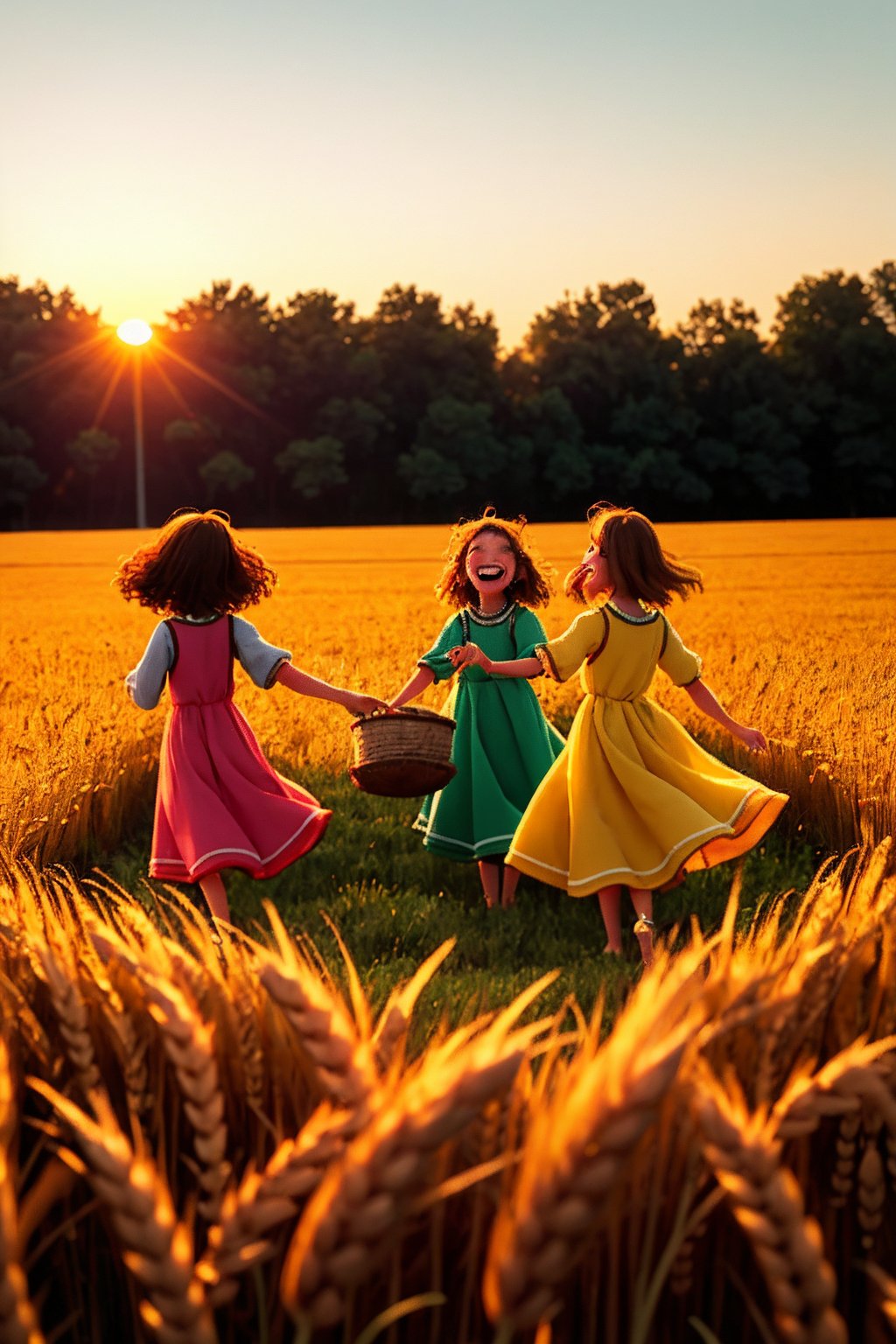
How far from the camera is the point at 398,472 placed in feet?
256

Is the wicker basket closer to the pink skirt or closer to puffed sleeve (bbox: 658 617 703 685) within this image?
the pink skirt

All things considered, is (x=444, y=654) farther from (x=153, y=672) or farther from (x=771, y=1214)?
(x=771, y=1214)

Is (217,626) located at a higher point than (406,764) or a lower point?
higher

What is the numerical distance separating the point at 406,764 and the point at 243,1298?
3306mm

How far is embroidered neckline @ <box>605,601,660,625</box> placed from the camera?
5.19 m

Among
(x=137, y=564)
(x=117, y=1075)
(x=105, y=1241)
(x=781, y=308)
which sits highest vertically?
(x=781, y=308)

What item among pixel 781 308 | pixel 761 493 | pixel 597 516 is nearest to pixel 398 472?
pixel 761 493

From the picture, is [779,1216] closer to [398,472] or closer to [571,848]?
[571,848]

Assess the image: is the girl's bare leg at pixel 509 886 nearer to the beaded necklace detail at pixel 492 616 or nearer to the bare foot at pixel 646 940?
the bare foot at pixel 646 940

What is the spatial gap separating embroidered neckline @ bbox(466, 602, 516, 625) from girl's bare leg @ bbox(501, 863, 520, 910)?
1064mm

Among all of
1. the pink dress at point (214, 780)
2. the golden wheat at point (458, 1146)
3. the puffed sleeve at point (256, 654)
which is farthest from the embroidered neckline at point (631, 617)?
the golden wheat at point (458, 1146)

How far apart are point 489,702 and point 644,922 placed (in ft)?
5.36

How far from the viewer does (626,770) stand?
16.6 feet

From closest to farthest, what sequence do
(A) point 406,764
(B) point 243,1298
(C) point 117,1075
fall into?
(B) point 243,1298 < (C) point 117,1075 < (A) point 406,764
